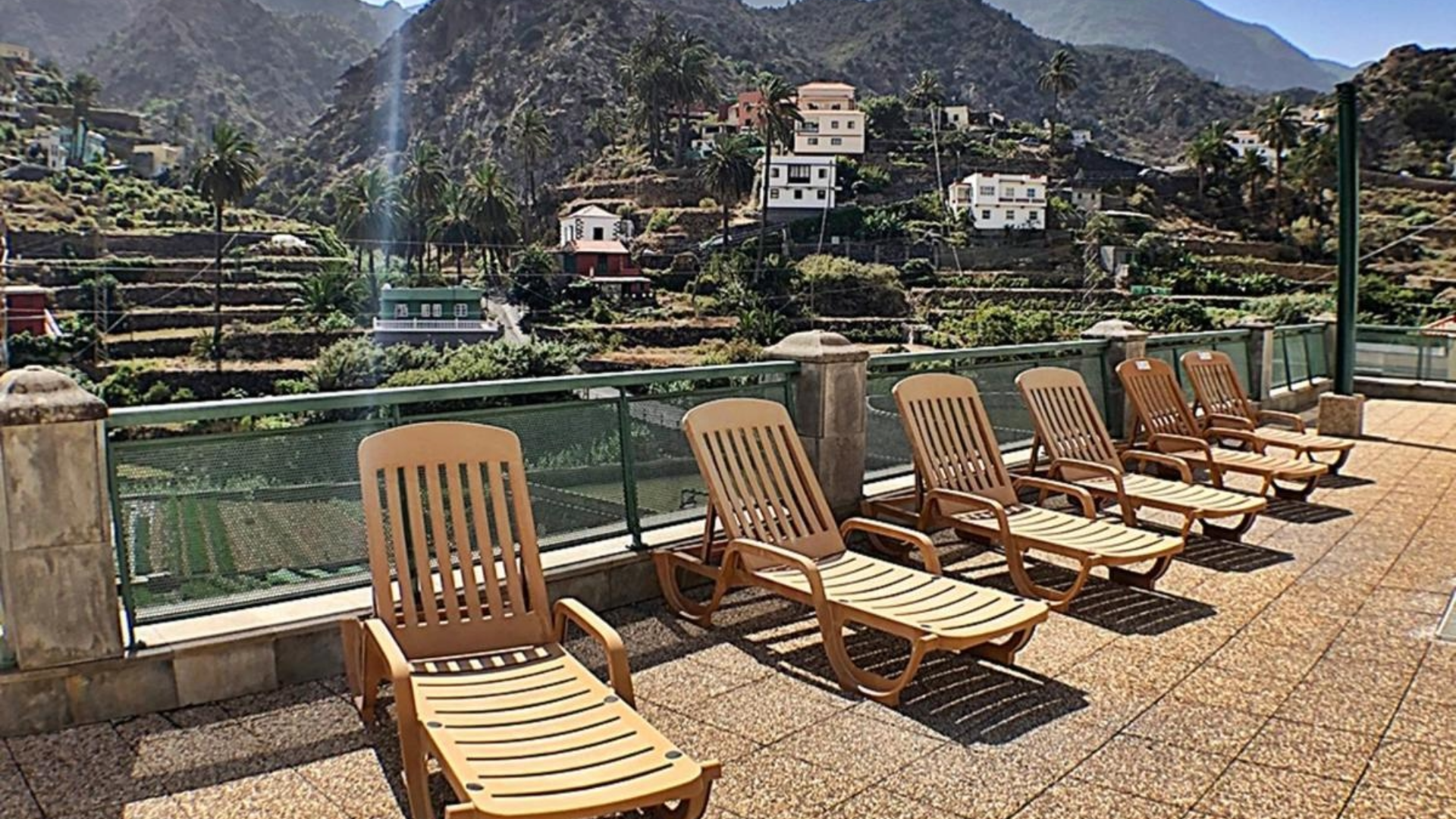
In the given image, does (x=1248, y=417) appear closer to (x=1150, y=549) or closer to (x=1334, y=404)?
(x=1334, y=404)

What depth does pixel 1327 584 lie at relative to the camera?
5.15 meters

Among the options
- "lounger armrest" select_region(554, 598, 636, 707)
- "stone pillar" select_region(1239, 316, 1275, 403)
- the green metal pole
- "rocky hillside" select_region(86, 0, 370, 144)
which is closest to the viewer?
"lounger armrest" select_region(554, 598, 636, 707)

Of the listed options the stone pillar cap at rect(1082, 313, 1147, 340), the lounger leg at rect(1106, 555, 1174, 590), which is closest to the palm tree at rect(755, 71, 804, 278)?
the stone pillar cap at rect(1082, 313, 1147, 340)

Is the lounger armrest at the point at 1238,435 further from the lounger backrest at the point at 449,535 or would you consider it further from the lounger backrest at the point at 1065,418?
the lounger backrest at the point at 449,535

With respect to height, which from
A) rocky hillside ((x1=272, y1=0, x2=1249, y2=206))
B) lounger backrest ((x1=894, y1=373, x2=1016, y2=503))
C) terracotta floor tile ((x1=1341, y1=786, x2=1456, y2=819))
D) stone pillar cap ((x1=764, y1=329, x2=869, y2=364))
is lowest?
terracotta floor tile ((x1=1341, y1=786, x2=1456, y2=819))

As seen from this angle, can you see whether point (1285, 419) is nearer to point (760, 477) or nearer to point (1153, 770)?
point (760, 477)

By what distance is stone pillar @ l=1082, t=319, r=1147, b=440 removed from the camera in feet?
25.9

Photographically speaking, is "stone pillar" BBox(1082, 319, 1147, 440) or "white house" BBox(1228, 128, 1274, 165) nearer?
"stone pillar" BBox(1082, 319, 1147, 440)

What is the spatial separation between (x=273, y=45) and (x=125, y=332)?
155422 millimetres

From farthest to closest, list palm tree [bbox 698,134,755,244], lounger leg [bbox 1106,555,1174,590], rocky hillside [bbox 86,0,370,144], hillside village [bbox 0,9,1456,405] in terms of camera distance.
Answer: rocky hillside [bbox 86,0,370,144] → palm tree [bbox 698,134,755,244] → hillside village [bbox 0,9,1456,405] → lounger leg [bbox 1106,555,1174,590]

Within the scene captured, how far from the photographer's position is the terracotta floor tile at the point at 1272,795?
289cm

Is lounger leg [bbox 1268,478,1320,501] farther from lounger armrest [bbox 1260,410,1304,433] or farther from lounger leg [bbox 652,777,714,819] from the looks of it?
lounger leg [bbox 652,777,714,819]

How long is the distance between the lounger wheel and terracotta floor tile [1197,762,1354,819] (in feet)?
9.90

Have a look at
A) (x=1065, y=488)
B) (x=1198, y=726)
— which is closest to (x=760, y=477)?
(x=1065, y=488)
